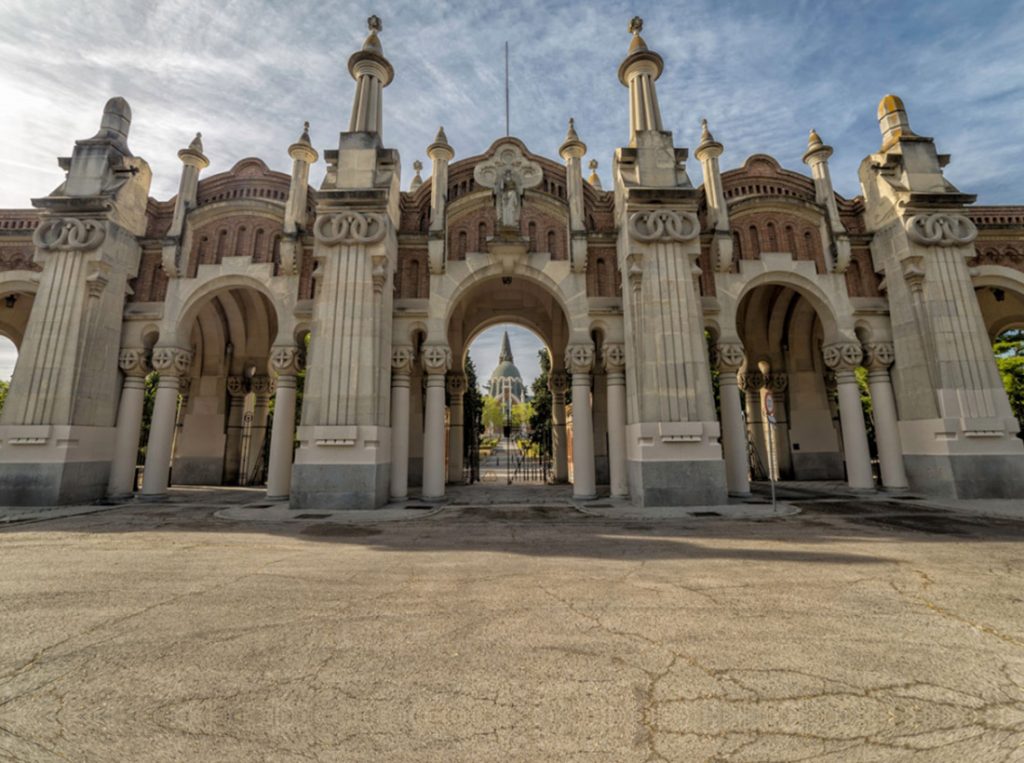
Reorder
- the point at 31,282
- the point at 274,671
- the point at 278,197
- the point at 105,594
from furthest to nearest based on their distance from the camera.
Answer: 1. the point at 278,197
2. the point at 31,282
3. the point at 105,594
4. the point at 274,671

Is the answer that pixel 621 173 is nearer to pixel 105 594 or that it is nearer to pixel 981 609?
pixel 981 609

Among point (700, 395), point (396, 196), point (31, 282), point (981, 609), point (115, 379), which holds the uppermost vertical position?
point (396, 196)

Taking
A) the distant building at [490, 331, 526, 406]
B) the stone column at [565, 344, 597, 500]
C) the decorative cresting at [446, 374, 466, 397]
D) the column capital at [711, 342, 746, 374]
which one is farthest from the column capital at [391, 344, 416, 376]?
the distant building at [490, 331, 526, 406]

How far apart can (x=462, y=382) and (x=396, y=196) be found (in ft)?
27.6

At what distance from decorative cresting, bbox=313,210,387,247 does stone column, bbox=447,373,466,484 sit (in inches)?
315

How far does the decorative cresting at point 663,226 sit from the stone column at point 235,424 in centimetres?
1923

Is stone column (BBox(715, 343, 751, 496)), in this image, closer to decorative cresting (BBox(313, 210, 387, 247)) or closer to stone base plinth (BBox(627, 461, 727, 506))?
stone base plinth (BBox(627, 461, 727, 506))

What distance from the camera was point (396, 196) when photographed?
15250 millimetres

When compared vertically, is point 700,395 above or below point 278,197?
below

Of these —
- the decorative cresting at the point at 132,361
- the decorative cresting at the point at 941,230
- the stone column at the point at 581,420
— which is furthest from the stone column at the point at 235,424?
the decorative cresting at the point at 941,230

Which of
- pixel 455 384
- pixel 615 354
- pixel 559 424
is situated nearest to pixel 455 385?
pixel 455 384

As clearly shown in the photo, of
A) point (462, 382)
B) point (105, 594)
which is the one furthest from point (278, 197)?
point (105, 594)

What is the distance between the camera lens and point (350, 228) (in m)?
13.7

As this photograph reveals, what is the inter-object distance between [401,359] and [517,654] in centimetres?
1199
